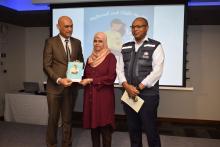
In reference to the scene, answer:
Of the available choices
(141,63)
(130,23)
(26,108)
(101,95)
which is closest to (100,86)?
(101,95)

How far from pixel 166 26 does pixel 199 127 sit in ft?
6.28

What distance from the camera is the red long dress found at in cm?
237

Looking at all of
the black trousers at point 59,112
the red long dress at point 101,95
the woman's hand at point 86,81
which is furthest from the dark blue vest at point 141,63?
the black trousers at point 59,112

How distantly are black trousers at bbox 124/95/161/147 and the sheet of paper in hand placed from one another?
0.54m

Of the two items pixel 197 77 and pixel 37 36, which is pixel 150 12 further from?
pixel 37 36

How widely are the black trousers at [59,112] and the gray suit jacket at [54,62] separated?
7 cm

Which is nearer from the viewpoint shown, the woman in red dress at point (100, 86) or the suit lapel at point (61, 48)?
the woman in red dress at point (100, 86)

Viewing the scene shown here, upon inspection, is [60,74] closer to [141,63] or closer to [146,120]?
[141,63]

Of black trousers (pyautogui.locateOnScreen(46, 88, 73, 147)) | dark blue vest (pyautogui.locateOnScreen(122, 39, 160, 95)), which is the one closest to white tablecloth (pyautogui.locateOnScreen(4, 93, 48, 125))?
black trousers (pyautogui.locateOnScreen(46, 88, 73, 147))

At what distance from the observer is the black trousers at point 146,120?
2.21m

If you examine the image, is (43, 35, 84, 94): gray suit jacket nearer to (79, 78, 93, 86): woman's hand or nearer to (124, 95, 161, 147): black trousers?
(79, 78, 93, 86): woman's hand

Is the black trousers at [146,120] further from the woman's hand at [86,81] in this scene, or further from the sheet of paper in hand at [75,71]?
the sheet of paper in hand at [75,71]

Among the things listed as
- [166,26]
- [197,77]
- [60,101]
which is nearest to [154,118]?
[60,101]

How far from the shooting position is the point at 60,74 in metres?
2.54
